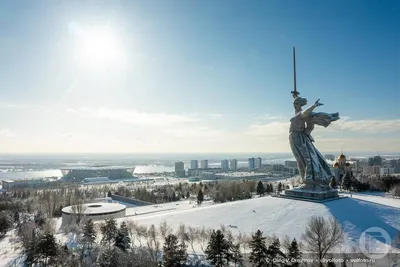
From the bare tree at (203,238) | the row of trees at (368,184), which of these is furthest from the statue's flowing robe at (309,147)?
the row of trees at (368,184)

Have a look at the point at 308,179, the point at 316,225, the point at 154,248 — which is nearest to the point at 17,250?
the point at 154,248

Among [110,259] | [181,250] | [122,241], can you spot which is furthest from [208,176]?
[110,259]

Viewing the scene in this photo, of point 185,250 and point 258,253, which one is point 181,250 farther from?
point 258,253

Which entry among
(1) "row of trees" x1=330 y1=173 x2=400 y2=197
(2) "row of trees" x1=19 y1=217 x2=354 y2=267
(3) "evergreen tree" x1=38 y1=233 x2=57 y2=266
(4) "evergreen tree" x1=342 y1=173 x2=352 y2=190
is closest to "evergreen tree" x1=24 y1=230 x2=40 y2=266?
(2) "row of trees" x1=19 y1=217 x2=354 y2=267

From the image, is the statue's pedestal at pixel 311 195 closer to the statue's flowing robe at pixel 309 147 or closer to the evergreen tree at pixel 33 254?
the statue's flowing robe at pixel 309 147

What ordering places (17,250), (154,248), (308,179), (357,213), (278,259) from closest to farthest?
1. (278,259)
2. (154,248)
3. (17,250)
4. (357,213)
5. (308,179)

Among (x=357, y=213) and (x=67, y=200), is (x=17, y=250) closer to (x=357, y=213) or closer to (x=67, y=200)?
(x=67, y=200)
